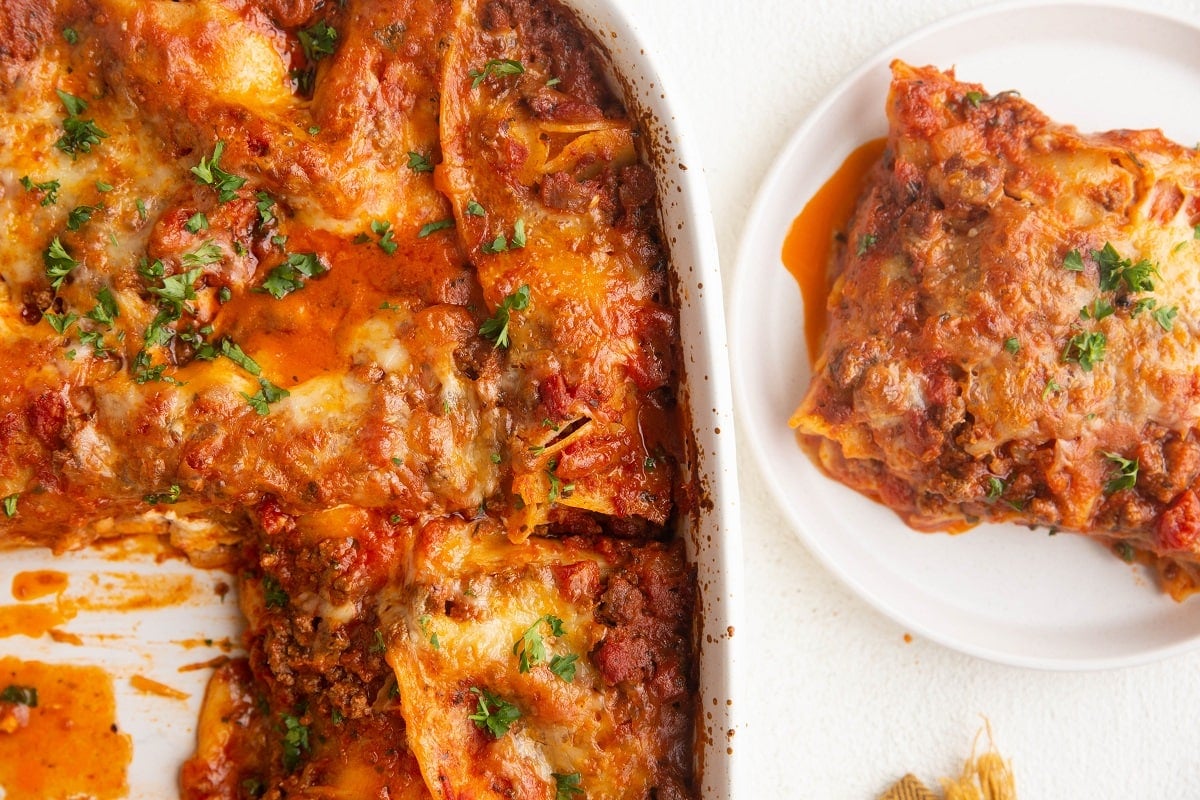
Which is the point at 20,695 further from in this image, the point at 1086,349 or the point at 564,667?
the point at 1086,349

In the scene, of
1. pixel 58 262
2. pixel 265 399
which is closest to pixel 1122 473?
pixel 265 399

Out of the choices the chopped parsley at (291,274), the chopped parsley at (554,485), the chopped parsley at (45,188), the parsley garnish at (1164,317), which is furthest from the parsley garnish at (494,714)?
the parsley garnish at (1164,317)

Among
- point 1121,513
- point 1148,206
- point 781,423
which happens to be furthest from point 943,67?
point 1121,513

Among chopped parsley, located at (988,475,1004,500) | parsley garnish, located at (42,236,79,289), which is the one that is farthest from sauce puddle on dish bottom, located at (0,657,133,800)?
chopped parsley, located at (988,475,1004,500)

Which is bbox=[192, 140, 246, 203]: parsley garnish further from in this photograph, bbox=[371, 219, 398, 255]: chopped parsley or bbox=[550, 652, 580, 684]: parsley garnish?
bbox=[550, 652, 580, 684]: parsley garnish

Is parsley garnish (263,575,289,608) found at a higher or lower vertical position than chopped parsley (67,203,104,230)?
lower
